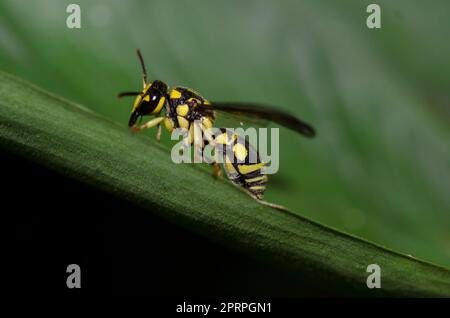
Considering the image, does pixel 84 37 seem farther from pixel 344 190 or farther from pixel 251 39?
pixel 344 190

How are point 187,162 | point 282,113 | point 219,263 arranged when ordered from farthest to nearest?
point 219,263 < point 282,113 < point 187,162

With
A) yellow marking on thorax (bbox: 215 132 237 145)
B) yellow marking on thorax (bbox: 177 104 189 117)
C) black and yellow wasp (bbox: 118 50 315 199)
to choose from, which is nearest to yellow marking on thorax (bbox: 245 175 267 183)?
black and yellow wasp (bbox: 118 50 315 199)

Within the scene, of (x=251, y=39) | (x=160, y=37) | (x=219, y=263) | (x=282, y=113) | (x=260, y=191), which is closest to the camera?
(x=282, y=113)

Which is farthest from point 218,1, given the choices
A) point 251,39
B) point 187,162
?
point 187,162

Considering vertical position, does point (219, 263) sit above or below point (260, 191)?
below

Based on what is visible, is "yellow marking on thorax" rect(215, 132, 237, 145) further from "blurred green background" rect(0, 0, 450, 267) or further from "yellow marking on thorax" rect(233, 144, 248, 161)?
"blurred green background" rect(0, 0, 450, 267)
